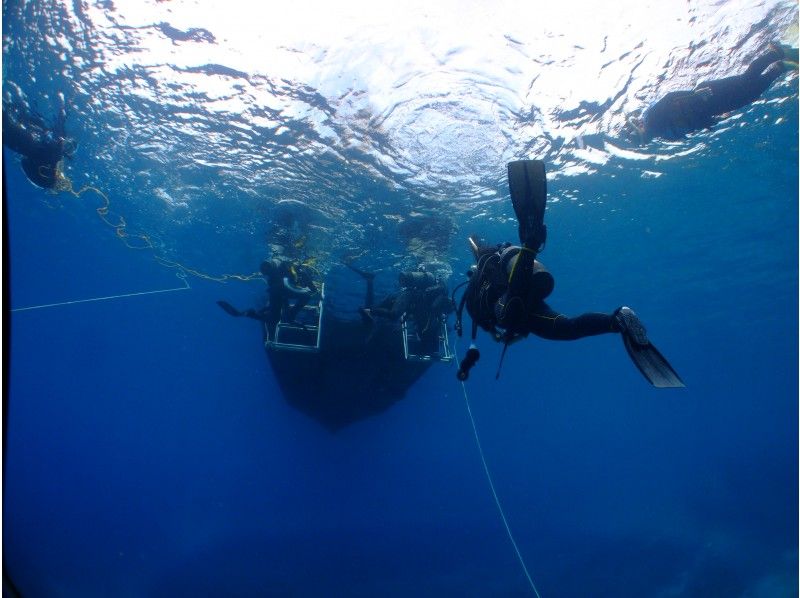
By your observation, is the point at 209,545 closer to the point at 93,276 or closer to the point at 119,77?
the point at 93,276

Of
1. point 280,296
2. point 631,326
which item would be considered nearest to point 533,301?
point 631,326

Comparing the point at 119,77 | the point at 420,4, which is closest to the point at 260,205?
the point at 119,77

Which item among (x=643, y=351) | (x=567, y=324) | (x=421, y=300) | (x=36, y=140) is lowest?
(x=643, y=351)

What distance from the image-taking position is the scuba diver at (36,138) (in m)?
10.8

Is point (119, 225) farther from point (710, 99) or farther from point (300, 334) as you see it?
point (710, 99)

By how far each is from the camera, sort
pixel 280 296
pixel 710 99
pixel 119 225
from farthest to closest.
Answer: pixel 119 225, pixel 280 296, pixel 710 99

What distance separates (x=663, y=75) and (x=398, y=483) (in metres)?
43.0

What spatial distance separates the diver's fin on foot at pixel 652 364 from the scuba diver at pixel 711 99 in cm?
871

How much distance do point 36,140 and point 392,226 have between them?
1055 cm

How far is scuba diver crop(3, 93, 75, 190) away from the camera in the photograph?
10.8 m

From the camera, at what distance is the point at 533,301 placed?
18.0 feet

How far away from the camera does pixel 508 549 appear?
24.8m

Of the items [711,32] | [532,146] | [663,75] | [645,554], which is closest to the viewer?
[711,32]

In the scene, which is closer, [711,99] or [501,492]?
[711,99]
